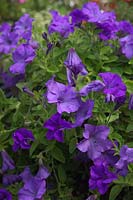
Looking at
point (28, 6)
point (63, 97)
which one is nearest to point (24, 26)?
point (63, 97)

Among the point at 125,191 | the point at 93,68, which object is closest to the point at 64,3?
the point at 93,68

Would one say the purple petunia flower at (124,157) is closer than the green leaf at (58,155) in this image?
Yes

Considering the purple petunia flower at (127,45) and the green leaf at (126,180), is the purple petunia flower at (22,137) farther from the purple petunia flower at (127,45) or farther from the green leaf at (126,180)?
the purple petunia flower at (127,45)

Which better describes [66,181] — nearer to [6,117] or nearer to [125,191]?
[125,191]

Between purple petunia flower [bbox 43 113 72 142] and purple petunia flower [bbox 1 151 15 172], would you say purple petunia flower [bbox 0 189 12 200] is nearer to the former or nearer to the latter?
purple petunia flower [bbox 1 151 15 172]

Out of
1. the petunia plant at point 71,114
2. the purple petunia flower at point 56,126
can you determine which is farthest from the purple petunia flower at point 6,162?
the purple petunia flower at point 56,126

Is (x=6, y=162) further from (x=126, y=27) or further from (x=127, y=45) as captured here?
(x=126, y=27)

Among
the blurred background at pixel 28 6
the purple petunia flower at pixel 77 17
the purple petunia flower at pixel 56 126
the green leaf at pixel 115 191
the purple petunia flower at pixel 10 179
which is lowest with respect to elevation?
the blurred background at pixel 28 6

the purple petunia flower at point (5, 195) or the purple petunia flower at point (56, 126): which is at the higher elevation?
the purple petunia flower at point (56, 126)
